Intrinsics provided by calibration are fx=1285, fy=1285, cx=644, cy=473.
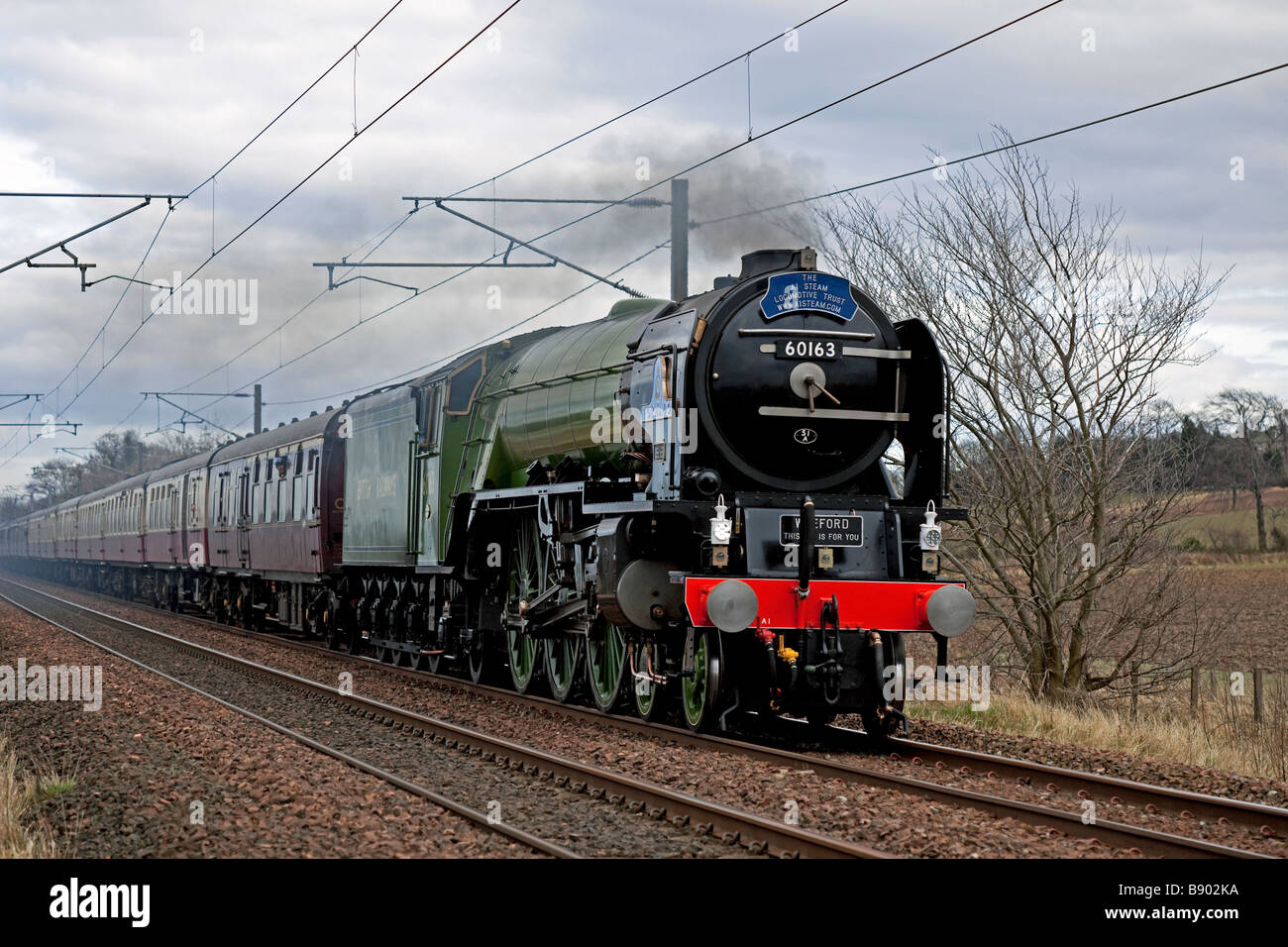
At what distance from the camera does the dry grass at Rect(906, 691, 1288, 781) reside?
9.84m

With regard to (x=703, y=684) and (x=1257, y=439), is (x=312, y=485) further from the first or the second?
(x=1257, y=439)

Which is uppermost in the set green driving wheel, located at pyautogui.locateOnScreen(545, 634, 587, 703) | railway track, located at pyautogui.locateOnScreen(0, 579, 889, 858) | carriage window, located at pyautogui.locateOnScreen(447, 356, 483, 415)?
carriage window, located at pyautogui.locateOnScreen(447, 356, 483, 415)

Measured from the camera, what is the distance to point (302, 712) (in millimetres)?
12891

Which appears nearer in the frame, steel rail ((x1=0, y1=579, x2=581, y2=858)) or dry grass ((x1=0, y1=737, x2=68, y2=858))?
dry grass ((x1=0, y1=737, x2=68, y2=858))

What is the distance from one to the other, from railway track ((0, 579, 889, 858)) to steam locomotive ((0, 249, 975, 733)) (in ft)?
4.90

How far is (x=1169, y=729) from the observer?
37.0 ft

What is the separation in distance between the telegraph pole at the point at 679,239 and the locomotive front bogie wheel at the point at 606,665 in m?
4.60

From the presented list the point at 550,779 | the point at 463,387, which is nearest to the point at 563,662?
the point at 463,387

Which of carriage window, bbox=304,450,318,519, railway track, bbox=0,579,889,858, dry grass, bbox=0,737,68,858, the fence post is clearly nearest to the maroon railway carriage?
carriage window, bbox=304,450,318,519

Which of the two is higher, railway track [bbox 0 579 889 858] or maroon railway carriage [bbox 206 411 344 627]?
maroon railway carriage [bbox 206 411 344 627]

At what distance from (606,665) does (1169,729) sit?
5.03 metres

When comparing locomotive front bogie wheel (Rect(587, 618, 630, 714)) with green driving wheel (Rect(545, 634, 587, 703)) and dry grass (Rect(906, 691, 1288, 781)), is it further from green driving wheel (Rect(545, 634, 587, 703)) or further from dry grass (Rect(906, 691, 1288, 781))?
dry grass (Rect(906, 691, 1288, 781))

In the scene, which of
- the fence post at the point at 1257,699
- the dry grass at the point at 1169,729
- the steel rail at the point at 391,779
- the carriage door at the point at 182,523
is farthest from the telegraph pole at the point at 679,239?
the carriage door at the point at 182,523
